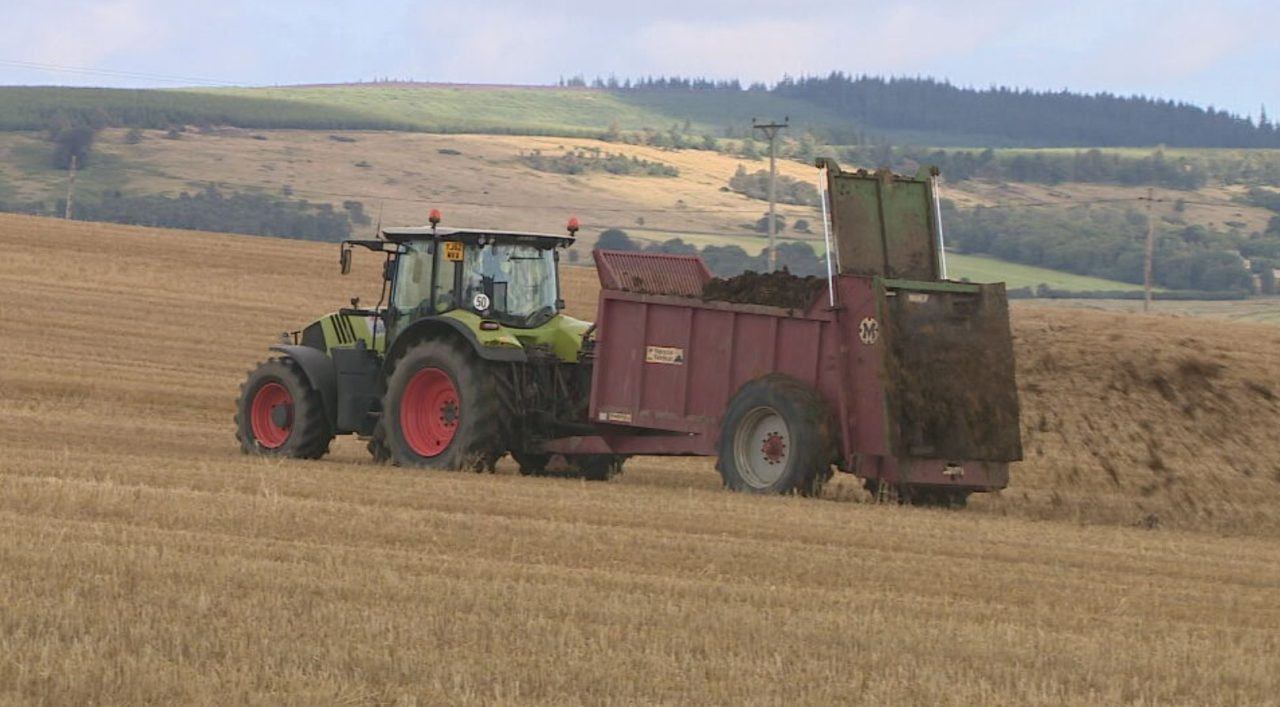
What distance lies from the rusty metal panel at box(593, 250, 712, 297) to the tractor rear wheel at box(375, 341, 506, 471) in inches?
53.3

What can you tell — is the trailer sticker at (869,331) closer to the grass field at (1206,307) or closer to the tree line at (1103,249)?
the grass field at (1206,307)

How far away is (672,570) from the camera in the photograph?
36.4ft

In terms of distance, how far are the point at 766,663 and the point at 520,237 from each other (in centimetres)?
1035

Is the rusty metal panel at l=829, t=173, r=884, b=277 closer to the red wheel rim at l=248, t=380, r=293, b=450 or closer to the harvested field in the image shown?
the harvested field

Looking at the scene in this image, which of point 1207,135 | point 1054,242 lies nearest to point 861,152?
point 1054,242

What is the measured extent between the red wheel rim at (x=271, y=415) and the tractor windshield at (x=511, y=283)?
6.96 ft

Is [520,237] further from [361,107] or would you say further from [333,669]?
[361,107]

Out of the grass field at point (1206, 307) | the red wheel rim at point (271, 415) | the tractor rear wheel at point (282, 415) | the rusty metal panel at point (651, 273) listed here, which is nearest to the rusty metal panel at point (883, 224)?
the rusty metal panel at point (651, 273)

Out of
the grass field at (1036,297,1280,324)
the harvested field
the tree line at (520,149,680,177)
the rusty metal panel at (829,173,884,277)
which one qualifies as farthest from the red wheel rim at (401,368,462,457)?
the tree line at (520,149,680,177)

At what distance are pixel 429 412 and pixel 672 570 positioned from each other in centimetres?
753

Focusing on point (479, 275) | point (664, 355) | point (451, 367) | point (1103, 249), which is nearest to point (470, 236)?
point (479, 275)

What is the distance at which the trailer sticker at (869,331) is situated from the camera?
15680 mm

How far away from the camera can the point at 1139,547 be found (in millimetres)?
13508

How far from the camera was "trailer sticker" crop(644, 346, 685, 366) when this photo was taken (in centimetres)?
1705
